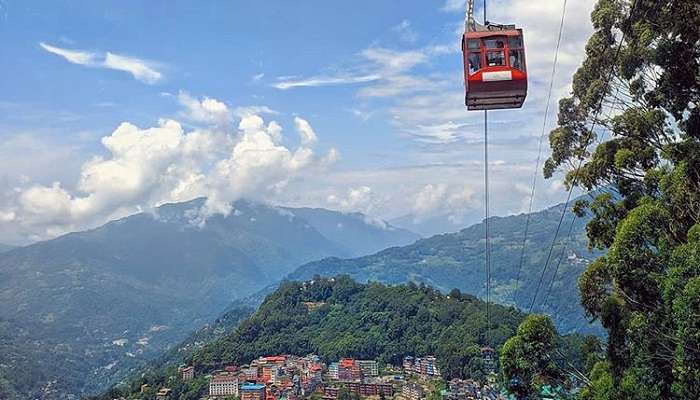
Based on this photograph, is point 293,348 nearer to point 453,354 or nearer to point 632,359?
point 453,354

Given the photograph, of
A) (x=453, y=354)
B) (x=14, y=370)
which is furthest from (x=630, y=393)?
(x=14, y=370)

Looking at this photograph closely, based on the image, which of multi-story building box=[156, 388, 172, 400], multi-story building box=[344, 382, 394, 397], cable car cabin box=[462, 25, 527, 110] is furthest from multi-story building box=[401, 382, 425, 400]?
cable car cabin box=[462, 25, 527, 110]

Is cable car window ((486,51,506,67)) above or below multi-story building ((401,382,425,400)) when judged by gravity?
above

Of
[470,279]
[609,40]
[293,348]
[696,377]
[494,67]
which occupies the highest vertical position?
[470,279]

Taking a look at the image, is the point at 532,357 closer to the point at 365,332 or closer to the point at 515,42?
the point at 515,42

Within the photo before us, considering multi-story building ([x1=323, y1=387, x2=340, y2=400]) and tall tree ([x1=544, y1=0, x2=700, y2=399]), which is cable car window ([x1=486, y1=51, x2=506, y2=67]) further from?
multi-story building ([x1=323, y1=387, x2=340, y2=400])

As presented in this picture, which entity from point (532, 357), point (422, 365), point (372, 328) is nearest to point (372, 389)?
point (422, 365)

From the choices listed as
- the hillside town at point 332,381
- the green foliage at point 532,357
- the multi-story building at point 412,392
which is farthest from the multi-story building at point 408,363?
the green foliage at point 532,357
